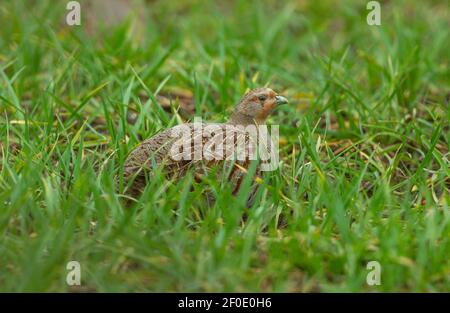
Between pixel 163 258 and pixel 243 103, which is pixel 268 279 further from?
pixel 243 103

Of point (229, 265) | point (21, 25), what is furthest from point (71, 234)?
point (21, 25)

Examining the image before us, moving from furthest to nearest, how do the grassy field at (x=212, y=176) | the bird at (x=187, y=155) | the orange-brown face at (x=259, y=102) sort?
the orange-brown face at (x=259, y=102)
the bird at (x=187, y=155)
the grassy field at (x=212, y=176)

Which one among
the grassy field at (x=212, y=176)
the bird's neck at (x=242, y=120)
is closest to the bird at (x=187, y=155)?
the grassy field at (x=212, y=176)

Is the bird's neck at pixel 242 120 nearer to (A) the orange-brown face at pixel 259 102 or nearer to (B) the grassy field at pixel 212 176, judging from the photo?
(A) the orange-brown face at pixel 259 102

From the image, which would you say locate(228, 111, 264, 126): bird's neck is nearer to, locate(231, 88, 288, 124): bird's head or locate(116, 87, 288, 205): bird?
locate(231, 88, 288, 124): bird's head

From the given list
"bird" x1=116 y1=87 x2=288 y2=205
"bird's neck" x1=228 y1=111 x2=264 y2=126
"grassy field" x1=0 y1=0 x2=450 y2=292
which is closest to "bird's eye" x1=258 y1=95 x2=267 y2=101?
"bird's neck" x1=228 y1=111 x2=264 y2=126

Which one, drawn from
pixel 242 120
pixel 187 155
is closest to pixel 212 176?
pixel 187 155
